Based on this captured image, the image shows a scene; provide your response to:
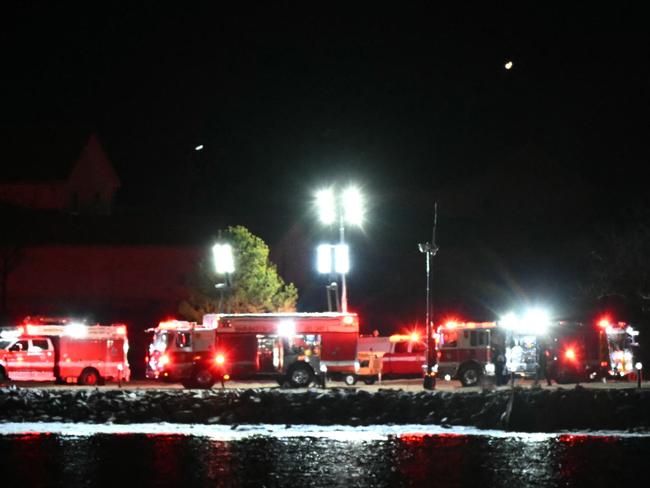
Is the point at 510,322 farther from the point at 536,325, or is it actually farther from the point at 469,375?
the point at 469,375

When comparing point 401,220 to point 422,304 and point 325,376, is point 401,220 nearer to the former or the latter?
point 422,304

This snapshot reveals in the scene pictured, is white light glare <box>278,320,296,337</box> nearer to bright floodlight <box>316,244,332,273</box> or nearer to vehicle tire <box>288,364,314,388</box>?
vehicle tire <box>288,364,314,388</box>

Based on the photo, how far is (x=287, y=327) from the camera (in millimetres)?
40875

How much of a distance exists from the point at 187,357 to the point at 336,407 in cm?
961

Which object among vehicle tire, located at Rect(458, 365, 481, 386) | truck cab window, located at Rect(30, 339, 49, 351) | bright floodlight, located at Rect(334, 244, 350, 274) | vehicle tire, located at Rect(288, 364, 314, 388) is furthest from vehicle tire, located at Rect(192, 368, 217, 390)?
vehicle tire, located at Rect(458, 365, 481, 386)

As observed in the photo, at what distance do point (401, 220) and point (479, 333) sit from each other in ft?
97.9

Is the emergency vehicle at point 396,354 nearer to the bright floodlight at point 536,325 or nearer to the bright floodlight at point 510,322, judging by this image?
the bright floodlight at point 510,322

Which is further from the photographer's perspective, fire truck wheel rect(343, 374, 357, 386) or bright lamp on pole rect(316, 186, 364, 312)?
bright lamp on pole rect(316, 186, 364, 312)

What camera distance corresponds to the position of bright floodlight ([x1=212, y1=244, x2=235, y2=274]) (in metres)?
46.8

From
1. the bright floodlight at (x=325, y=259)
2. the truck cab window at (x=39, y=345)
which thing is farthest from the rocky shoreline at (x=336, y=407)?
the bright floodlight at (x=325, y=259)

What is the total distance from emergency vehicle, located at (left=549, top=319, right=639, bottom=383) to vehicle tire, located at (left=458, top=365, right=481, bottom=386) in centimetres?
261

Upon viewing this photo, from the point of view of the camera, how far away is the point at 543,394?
31156mm

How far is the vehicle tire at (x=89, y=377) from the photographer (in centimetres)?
4319

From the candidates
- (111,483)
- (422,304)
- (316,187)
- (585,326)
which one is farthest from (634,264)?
(111,483)
